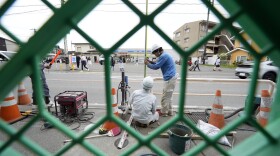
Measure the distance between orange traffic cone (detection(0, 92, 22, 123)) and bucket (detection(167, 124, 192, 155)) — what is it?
3.47m

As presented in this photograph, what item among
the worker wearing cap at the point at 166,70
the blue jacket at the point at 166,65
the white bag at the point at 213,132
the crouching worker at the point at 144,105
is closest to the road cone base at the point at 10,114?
the crouching worker at the point at 144,105

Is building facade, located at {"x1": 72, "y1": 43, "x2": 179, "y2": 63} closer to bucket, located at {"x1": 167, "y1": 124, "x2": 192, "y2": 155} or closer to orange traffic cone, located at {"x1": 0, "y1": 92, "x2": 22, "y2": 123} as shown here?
bucket, located at {"x1": 167, "y1": 124, "x2": 192, "y2": 155}

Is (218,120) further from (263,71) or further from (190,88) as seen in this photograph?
(263,71)

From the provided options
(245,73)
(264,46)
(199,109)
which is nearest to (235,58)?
(245,73)

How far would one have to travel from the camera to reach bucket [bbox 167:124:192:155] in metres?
2.33

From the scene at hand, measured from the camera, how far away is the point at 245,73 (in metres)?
9.29

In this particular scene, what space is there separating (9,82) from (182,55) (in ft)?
1.67

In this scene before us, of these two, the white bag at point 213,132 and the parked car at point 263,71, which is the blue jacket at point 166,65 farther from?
the parked car at point 263,71

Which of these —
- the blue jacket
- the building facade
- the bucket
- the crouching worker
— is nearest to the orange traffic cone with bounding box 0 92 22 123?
the building facade

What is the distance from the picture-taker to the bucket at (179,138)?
91.7 inches

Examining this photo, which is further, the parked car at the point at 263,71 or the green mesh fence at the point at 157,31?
the parked car at the point at 263,71

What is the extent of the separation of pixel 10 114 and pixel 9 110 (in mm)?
98

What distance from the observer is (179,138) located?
2316 mm

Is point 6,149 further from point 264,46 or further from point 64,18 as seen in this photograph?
point 264,46
